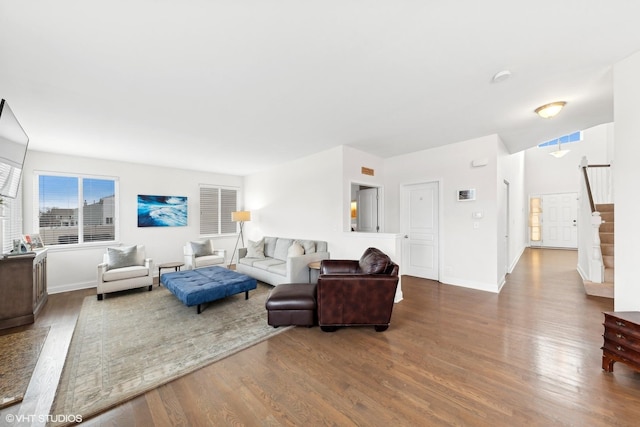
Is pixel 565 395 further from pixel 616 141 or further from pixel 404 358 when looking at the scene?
pixel 616 141

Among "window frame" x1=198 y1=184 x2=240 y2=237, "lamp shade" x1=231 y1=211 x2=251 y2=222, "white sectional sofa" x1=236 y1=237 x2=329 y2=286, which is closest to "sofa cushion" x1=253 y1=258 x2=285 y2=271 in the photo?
"white sectional sofa" x1=236 y1=237 x2=329 y2=286

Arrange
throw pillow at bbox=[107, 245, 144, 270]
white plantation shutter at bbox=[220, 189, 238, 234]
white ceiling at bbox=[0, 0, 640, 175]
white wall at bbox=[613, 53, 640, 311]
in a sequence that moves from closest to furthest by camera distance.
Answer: white ceiling at bbox=[0, 0, 640, 175] → white wall at bbox=[613, 53, 640, 311] → throw pillow at bbox=[107, 245, 144, 270] → white plantation shutter at bbox=[220, 189, 238, 234]

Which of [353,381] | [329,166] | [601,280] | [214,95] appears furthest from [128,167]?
[601,280]

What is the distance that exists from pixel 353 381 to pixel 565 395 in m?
1.54

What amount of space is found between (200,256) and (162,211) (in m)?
1.51

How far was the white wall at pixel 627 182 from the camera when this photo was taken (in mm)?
2051

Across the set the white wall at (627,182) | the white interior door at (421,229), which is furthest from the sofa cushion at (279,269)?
the white wall at (627,182)

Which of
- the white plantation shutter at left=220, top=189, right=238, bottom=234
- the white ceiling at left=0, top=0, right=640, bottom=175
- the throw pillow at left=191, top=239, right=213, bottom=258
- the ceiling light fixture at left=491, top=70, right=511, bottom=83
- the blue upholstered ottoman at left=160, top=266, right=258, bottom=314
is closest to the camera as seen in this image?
the white ceiling at left=0, top=0, right=640, bottom=175

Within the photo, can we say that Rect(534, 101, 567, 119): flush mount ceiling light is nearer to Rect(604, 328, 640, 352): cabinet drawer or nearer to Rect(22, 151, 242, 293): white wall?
Rect(604, 328, 640, 352): cabinet drawer

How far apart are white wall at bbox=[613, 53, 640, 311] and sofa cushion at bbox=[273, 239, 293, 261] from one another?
4329mm

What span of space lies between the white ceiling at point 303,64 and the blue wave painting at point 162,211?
80.1 inches

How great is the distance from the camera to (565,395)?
1.74 m

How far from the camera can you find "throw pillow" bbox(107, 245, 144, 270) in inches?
167

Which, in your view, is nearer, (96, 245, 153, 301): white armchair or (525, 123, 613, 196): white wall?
(96, 245, 153, 301): white armchair
